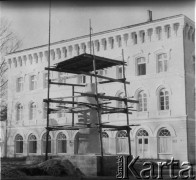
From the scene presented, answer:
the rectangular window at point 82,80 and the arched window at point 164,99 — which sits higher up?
the rectangular window at point 82,80

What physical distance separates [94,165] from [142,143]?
1774 cm

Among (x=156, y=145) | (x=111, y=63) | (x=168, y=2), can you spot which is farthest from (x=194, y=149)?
(x=168, y=2)

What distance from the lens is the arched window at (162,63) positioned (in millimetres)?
31734

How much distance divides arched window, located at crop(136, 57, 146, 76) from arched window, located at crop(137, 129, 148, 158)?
4.54 m

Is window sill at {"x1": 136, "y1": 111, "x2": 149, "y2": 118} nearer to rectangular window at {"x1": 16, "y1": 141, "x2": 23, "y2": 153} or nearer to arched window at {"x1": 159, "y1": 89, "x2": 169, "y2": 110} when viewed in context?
arched window at {"x1": 159, "y1": 89, "x2": 169, "y2": 110}

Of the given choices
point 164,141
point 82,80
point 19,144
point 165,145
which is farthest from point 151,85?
point 19,144

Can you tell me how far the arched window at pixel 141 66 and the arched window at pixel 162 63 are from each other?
4.41 ft

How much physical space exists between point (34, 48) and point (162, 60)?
13.2 m

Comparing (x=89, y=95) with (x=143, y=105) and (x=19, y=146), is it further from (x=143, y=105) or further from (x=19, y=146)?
(x=19, y=146)

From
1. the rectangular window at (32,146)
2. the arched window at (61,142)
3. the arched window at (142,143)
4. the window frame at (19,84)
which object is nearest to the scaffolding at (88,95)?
the arched window at (142,143)

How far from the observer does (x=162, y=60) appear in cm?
3188

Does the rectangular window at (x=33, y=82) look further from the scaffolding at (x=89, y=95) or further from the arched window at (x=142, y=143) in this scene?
the scaffolding at (x=89, y=95)

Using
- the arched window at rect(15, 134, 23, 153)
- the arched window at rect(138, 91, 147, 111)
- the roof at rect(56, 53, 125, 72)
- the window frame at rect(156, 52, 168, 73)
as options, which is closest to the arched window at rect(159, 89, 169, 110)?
the arched window at rect(138, 91, 147, 111)

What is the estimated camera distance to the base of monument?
14727 mm
